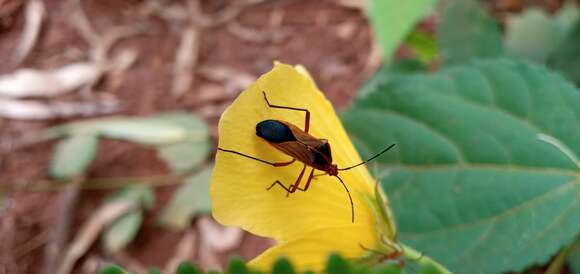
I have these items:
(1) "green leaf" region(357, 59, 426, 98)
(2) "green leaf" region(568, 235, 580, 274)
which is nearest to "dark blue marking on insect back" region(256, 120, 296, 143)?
(2) "green leaf" region(568, 235, 580, 274)

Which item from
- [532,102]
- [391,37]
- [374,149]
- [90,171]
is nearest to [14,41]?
[90,171]

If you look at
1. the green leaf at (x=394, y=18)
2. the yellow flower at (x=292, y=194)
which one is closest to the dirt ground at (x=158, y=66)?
the green leaf at (x=394, y=18)

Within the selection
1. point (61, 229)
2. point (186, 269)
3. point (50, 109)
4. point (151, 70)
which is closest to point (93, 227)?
point (61, 229)

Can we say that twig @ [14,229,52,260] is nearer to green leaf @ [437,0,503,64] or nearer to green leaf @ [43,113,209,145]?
green leaf @ [43,113,209,145]

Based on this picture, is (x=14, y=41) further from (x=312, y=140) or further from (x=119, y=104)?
(x=312, y=140)

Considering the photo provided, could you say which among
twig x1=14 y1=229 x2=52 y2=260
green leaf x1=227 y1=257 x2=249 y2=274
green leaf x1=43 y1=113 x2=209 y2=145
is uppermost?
green leaf x1=227 y1=257 x2=249 y2=274

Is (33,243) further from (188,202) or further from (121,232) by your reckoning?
A: (188,202)
